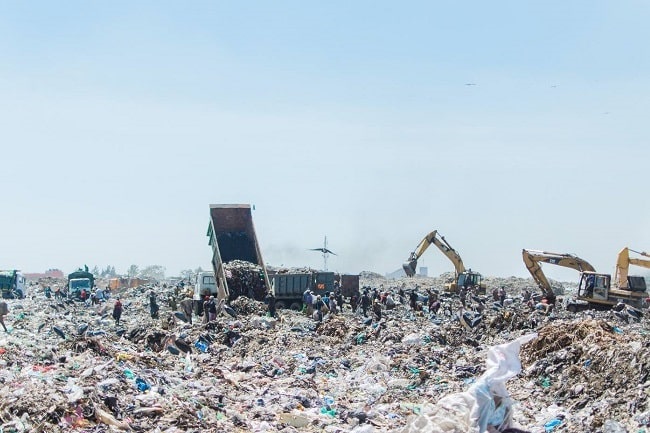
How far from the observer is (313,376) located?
1405 centimetres

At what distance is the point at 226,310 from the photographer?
72.6 ft

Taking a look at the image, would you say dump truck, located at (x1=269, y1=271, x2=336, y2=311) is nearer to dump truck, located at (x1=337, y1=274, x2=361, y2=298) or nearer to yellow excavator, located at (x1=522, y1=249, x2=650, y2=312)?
dump truck, located at (x1=337, y1=274, x2=361, y2=298)

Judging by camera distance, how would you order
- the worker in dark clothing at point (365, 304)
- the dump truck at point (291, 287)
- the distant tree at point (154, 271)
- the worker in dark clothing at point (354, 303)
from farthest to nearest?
1. the distant tree at point (154, 271)
2. the worker in dark clothing at point (354, 303)
3. the dump truck at point (291, 287)
4. the worker in dark clothing at point (365, 304)

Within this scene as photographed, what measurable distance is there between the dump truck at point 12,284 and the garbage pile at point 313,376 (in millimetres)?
17507

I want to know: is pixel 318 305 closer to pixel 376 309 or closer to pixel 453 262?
pixel 376 309

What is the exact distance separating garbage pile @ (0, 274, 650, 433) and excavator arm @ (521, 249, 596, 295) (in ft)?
33.6

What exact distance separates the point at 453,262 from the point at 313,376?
75.8ft

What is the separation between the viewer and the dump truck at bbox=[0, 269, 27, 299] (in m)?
35.6

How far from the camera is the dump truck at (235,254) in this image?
24.5m

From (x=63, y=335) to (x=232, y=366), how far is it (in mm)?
4775

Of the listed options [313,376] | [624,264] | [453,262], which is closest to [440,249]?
[453,262]

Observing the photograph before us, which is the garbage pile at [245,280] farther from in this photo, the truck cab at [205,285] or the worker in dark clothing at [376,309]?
the worker in dark clothing at [376,309]

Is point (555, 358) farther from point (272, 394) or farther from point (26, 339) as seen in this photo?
point (26, 339)

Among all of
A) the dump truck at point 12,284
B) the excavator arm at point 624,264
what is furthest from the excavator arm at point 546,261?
the dump truck at point 12,284
